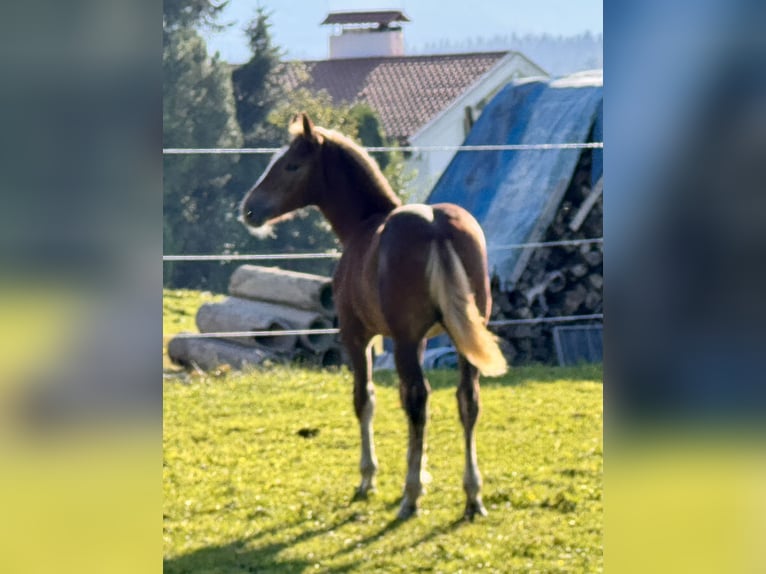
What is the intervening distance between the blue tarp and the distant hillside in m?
1.76

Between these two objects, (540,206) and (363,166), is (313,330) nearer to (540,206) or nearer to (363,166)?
(540,206)

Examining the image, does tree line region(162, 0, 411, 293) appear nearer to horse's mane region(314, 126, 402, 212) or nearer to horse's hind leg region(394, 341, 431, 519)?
horse's mane region(314, 126, 402, 212)

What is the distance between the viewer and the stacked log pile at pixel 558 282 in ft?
18.9

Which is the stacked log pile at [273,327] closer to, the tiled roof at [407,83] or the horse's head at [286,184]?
the horse's head at [286,184]

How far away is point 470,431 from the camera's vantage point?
296 cm

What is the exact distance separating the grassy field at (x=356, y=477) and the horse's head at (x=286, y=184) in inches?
36.0

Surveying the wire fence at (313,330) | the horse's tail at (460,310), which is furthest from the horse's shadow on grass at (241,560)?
the wire fence at (313,330)

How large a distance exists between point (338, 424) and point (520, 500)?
1.22 meters

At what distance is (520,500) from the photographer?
3205 millimetres

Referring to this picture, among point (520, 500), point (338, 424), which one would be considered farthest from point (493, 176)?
point (520, 500)

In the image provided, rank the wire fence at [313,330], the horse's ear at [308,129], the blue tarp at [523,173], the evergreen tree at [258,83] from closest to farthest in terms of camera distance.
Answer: the horse's ear at [308,129]
the wire fence at [313,330]
the blue tarp at [523,173]
the evergreen tree at [258,83]

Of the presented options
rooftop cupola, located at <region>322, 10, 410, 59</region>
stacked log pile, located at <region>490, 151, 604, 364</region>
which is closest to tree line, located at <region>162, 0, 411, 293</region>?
rooftop cupola, located at <region>322, 10, 410, 59</region>

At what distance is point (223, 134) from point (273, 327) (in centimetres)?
320
